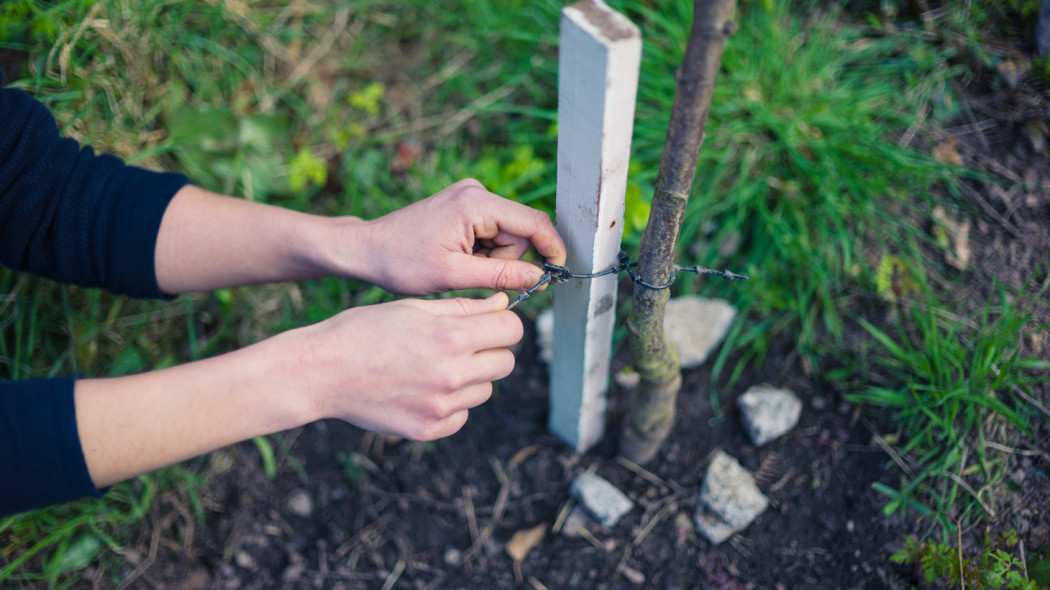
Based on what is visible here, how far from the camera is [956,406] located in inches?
63.7

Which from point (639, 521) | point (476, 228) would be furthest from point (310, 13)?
point (639, 521)

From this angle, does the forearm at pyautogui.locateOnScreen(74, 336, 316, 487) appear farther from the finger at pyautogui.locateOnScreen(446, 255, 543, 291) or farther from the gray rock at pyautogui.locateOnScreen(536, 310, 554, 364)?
the gray rock at pyautogui.locateOnScreen(536, 310, 554, 364)

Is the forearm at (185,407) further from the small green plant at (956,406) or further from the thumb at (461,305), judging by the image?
the small green plant at (956,406)

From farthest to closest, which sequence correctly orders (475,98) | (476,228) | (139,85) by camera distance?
(475,98), (139,85), (476,228)

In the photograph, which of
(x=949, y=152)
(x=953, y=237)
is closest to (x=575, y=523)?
(x=953, y=237)

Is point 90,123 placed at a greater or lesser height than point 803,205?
greater

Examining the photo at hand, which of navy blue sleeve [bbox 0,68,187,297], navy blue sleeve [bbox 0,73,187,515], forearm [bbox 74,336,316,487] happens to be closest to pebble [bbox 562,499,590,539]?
forearm [bbox 74,336,316,487]

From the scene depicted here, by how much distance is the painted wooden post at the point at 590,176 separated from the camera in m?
0.96

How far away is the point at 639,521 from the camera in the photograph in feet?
5.94

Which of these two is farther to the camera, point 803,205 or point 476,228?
point 803,205

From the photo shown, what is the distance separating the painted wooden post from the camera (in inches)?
37.8

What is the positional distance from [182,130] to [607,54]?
213 cm

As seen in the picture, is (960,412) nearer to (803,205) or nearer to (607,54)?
(803,205)

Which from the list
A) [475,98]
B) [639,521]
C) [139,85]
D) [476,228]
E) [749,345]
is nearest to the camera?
[476,228]
